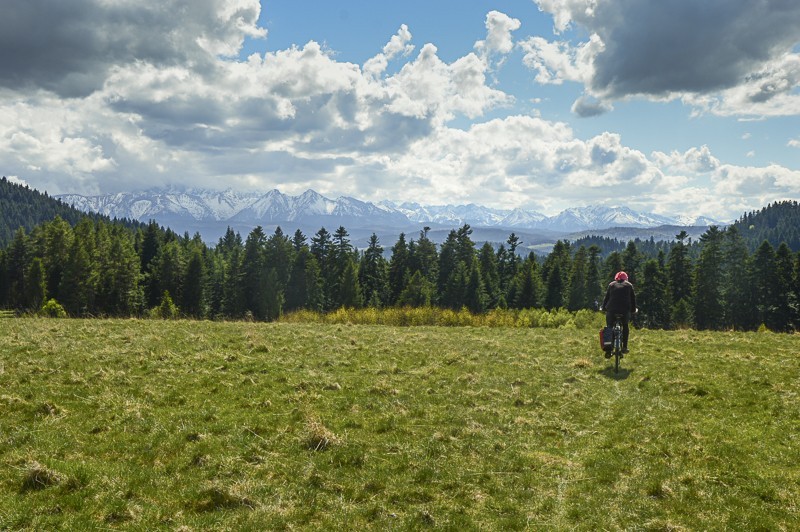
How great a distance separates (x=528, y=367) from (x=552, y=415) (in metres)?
6.22

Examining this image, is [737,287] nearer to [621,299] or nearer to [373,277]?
[373,277]

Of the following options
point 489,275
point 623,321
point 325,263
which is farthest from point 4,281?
point 623,321

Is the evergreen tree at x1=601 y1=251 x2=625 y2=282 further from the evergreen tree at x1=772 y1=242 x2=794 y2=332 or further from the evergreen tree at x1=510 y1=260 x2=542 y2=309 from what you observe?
the evergreen tree at x1=772 y1=242 x2=794 y2=332

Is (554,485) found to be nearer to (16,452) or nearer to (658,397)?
(658,397)

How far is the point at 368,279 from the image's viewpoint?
118m

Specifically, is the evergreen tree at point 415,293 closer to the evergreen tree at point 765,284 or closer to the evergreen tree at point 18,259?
the evergreen tree at point 765,284

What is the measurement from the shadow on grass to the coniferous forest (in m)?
70.7

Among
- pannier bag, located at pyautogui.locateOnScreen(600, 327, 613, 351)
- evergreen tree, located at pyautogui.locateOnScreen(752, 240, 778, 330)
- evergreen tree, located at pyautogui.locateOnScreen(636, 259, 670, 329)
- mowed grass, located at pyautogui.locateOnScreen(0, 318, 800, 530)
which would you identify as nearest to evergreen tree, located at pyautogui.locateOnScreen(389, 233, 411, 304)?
evergreen tree, located at pyautogui.locateOnScreen(636, 259, 670, 329)

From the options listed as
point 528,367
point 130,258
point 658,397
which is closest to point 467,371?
point 528,367

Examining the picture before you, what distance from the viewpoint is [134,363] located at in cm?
1688

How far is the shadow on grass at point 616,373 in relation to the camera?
1774 cm

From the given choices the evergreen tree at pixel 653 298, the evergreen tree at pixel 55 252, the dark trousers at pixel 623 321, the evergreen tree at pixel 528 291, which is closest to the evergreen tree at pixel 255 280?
the evergreen tree at pixel 55 252

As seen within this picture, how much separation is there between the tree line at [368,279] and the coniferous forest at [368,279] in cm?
24

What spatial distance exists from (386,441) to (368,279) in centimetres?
10677
